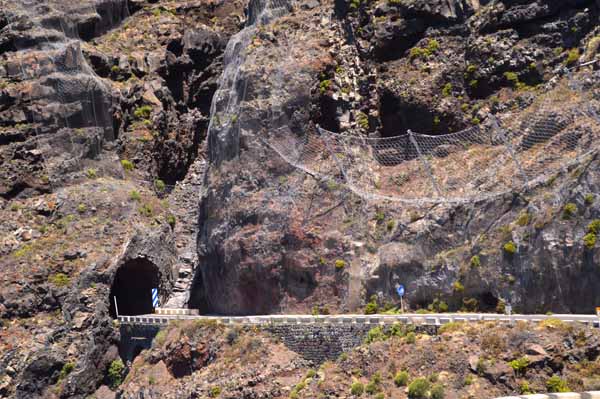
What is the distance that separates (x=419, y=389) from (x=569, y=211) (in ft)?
33.6

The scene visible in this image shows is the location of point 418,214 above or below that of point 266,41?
below

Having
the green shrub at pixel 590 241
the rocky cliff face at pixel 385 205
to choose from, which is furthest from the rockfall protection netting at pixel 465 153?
the green shrub at pixel 590 241

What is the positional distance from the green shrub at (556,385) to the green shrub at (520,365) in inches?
44.7

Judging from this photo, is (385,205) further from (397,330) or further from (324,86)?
(397,330)

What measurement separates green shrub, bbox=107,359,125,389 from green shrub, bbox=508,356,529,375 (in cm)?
2580

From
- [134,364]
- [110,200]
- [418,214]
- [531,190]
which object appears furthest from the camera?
[110,200]

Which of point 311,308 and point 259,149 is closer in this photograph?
point 311,308

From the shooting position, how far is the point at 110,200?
57750mm

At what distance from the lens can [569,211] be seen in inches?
1487

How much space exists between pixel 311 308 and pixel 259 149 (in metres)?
10.6

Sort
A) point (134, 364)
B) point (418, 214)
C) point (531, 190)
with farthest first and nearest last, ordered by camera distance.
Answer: point (134, 364)
point (418, 214)
point (531, 190)

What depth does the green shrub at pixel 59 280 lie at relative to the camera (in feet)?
172

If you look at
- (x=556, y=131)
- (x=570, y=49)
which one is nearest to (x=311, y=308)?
(x=556, y=131)

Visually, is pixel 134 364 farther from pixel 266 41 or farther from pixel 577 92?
pixel 577 92
